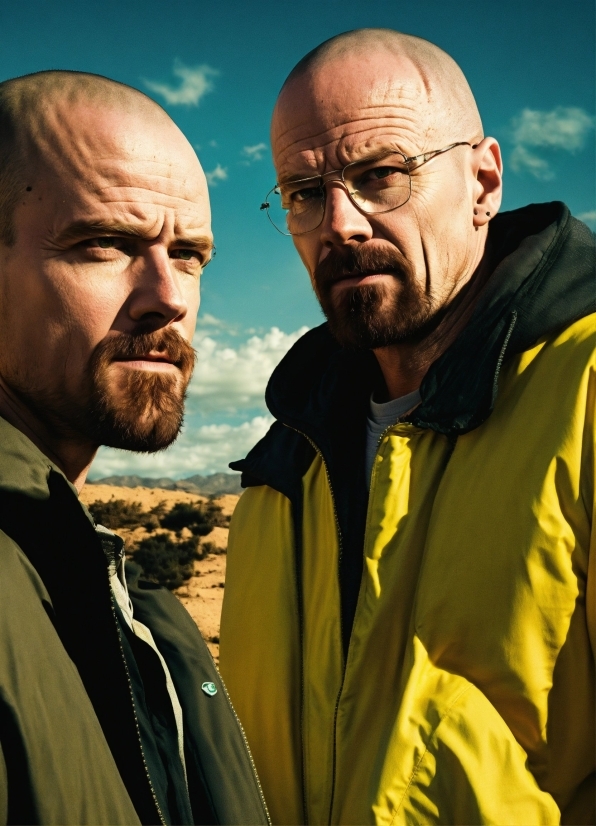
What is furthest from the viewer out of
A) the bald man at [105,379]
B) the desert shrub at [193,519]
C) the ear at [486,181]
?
the desert shrub at [193,519]

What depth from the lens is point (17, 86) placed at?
2135mm

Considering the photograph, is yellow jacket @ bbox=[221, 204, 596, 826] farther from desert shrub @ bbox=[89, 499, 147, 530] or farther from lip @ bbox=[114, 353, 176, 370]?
desert shrub @ bbox=[89, 499, 147, 530]

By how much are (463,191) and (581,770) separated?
226 centimetres

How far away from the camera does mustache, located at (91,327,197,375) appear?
1.99m

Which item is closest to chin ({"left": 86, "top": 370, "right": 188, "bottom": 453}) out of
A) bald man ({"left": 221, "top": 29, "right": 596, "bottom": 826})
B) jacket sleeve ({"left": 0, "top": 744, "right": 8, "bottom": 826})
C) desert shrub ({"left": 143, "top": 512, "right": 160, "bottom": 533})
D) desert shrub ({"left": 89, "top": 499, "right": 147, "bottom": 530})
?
bald man ({"left": 221, "top": 29, "right": 596, "bottom": 826})

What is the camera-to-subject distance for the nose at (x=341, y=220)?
2.97 m

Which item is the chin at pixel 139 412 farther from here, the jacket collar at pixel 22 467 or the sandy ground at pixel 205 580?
the sandy ground at pixel 205 580

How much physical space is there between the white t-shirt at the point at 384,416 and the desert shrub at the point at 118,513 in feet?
55.2

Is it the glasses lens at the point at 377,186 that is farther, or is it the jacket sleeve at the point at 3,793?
the glasses lens at the point at 377,186

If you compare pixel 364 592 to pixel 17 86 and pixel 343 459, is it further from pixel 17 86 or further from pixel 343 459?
pixel 17 86

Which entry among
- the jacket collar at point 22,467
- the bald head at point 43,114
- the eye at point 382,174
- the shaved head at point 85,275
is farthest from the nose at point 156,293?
the eye at point 382,174

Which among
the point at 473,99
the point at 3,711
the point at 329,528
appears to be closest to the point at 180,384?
the point at 329,528

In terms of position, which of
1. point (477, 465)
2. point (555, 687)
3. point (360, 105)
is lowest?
point (555, 687)

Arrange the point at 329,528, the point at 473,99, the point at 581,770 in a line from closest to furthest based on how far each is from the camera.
→ the point at 581,770 → the point at 329,528 → the point at 473,99
